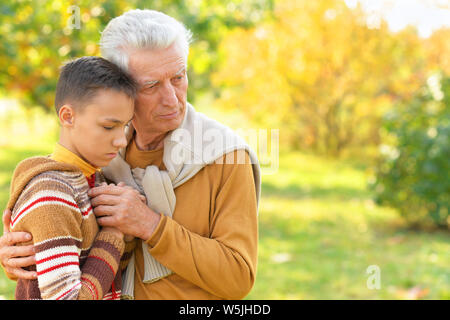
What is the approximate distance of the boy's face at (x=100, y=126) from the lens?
5.84ft

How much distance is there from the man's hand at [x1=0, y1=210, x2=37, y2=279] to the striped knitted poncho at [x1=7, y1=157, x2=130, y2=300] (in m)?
0.02

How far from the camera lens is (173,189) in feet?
6.74

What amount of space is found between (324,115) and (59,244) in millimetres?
12291

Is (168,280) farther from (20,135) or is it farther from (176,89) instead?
(20,135)

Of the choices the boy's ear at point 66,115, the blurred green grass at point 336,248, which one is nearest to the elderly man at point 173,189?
the boy's ear at point 66,115

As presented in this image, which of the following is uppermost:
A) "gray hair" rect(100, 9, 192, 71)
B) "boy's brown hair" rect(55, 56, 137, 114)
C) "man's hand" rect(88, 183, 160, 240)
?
"gray hair" rect(100, 9, 192, 71)

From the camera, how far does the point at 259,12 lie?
8289mm

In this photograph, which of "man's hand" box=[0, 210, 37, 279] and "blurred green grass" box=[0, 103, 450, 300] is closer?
"man's hand" box=[0, 210, 37, 279]

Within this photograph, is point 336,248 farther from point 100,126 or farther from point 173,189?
point 100,126

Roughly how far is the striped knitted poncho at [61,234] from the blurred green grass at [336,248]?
330 centimetres

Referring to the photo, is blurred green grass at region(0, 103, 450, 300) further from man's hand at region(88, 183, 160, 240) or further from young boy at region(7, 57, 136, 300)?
young boy at region(7, 57, 136, 300)

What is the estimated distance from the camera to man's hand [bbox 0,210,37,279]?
172 cm

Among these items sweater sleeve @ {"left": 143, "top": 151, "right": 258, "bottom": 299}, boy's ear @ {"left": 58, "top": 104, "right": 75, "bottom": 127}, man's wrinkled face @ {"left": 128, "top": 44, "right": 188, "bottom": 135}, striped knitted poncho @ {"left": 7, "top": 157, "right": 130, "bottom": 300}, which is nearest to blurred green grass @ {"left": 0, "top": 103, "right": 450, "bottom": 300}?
sweater sleeve @ {"left": 143, "top": 151, "right": 258, "bottom": 299}
